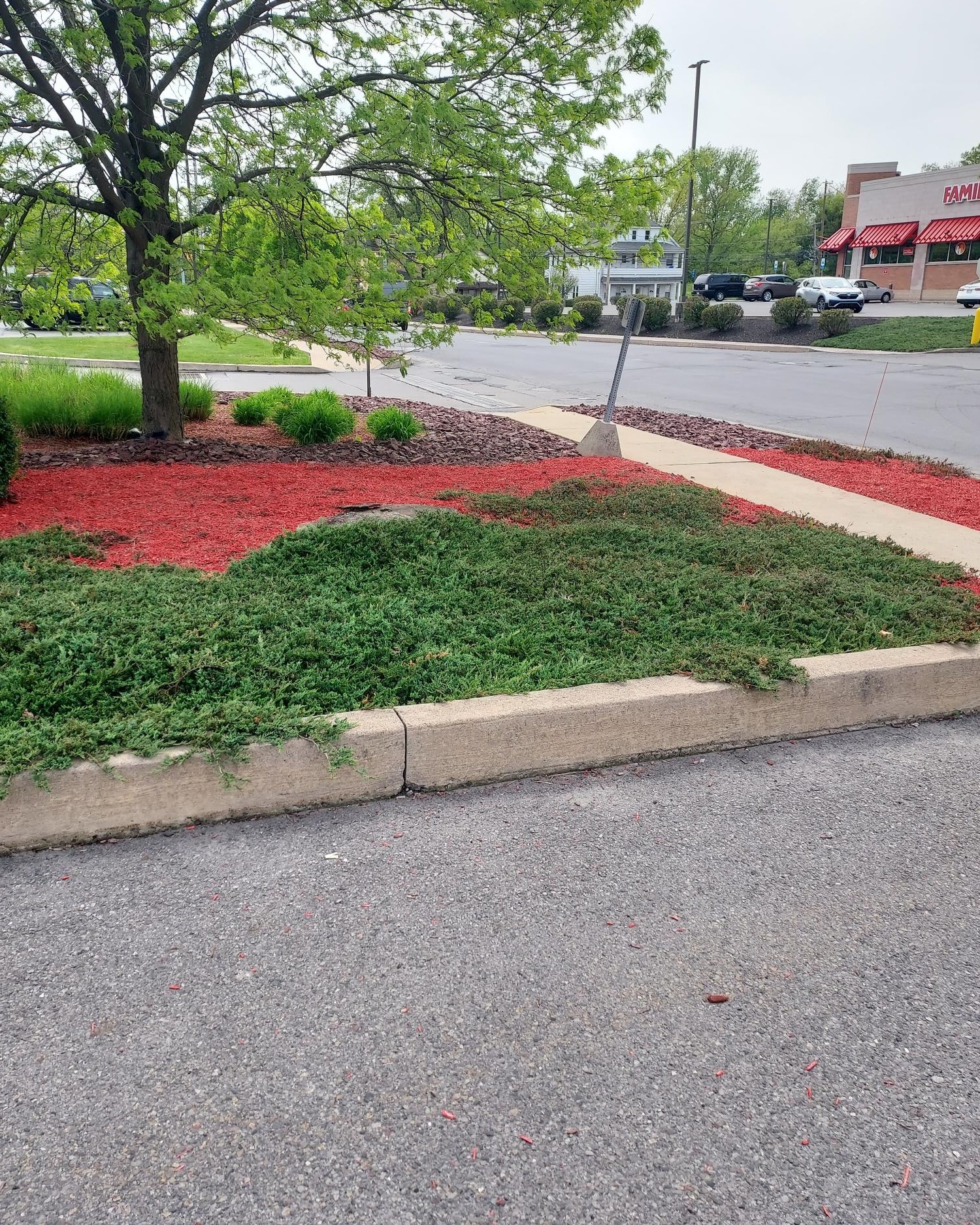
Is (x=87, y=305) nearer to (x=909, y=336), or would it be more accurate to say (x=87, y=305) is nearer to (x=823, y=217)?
(x=909, y=336)

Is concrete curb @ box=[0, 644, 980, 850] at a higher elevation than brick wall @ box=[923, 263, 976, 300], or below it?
below

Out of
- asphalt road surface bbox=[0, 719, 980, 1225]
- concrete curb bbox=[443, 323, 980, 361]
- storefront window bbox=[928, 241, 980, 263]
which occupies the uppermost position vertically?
storefront window bbox=[928, 241, 980, 263]

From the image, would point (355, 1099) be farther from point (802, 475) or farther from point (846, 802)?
point (802, 475)

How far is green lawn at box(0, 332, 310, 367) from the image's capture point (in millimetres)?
21578

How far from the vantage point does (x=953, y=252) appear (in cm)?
Answer: 5469

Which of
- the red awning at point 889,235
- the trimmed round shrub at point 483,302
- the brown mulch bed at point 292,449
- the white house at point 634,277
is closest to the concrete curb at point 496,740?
the trimmed round shrub at point 483,302

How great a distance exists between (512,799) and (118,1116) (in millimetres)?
1727

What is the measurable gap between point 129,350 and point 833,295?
32.7 meters

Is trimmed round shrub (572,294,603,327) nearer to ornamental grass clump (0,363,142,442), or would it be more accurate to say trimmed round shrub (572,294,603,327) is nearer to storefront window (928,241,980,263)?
storefront window (928,241,980,263)

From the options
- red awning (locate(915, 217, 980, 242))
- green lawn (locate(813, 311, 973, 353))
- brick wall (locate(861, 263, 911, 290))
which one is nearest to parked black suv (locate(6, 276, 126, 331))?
green lawn (locate(813, 311, 973, 353))

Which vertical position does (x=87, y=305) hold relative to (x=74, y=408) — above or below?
above

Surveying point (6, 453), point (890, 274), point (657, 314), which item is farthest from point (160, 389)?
point (890, 274)

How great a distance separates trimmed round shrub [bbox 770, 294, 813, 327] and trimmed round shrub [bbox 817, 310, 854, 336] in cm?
111

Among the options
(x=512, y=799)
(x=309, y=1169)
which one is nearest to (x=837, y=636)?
(x=512, y=799)
